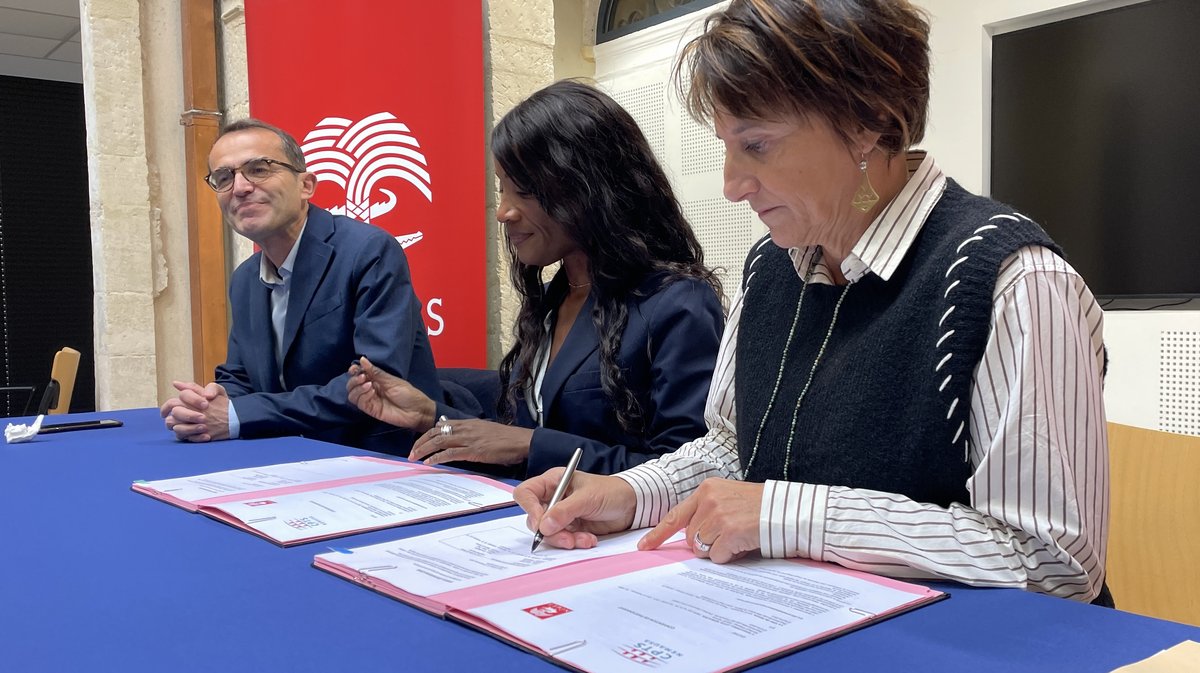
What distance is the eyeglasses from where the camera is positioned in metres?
2.65

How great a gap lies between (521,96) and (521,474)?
215 centimetres

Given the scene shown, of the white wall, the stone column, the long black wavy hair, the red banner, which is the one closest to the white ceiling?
the stone column

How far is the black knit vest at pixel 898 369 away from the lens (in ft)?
3.28

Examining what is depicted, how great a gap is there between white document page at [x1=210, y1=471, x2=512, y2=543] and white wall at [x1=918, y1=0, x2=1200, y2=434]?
108 inches

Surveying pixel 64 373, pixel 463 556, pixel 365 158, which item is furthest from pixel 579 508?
pixel 64 373

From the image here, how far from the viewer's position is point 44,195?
330 inches

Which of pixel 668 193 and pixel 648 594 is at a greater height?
pixel 668 193

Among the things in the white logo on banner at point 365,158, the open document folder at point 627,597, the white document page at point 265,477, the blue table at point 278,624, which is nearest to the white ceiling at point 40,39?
the white logo on banner at point 365,158

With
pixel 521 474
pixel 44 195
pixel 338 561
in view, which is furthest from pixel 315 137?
pixel 44 195

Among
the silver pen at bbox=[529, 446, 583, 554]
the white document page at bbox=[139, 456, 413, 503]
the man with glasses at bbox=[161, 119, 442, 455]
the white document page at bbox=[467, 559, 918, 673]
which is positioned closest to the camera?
the white document page at bbox=[467, 559, 918, 673]

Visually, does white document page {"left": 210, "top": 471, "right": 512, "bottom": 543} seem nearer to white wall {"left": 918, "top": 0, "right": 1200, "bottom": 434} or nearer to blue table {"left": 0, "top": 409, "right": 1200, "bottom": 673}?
blue table {"left": 0, "top": 409, "right": 1200, "bottom": 673}

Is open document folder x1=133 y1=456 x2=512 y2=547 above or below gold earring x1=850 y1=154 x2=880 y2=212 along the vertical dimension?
below

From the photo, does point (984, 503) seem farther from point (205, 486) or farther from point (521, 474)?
point (205, 486)

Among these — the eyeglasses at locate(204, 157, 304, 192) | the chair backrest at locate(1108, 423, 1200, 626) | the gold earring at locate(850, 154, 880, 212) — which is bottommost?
the chair backrest at locate(1108, 423, 1200, 626)
